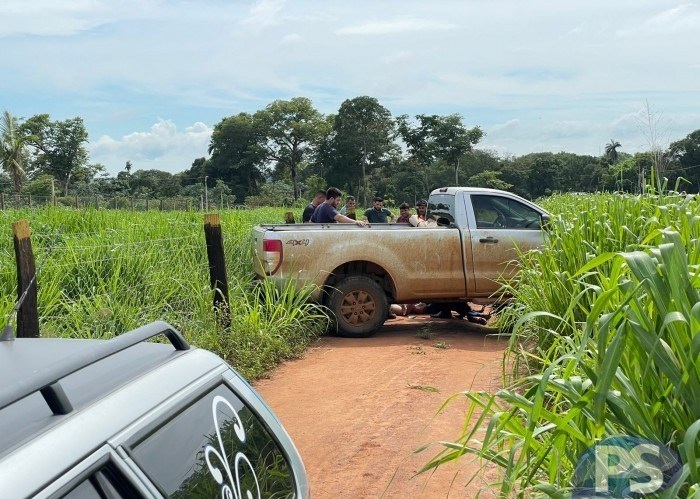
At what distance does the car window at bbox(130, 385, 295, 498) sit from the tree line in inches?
1395

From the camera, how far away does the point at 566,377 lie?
9.70ft

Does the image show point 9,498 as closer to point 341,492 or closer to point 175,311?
point 341,492

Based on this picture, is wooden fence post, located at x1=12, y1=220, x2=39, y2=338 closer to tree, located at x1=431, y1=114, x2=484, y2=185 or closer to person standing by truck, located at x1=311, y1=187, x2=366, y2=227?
person standing by truck, located at x1=311, y1=187, x2=366, y2=227

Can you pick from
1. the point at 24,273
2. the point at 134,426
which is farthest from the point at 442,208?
the point at 134,426

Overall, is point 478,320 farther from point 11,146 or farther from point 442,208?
point 11,146

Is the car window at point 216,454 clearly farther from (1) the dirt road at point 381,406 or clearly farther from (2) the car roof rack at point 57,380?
(1) the dirt road at point 381,406

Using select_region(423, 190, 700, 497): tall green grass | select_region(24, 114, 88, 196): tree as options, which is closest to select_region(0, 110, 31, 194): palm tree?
select_region(24, 114, 88, 196): tree

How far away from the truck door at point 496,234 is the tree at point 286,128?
64.5 m

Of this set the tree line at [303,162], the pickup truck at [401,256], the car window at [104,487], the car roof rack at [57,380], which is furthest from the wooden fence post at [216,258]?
the tree line at [303,162]

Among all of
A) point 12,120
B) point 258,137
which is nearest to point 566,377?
point 12,120

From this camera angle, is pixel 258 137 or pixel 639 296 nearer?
pixel 639 296

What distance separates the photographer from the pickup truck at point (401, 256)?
929 centimetres

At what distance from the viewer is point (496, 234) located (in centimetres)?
977

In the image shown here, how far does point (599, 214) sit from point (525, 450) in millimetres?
4223
